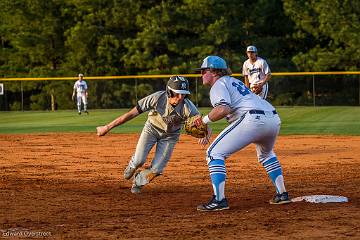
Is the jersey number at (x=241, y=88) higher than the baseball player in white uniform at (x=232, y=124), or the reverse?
the jersey number at (x=241, y=88)

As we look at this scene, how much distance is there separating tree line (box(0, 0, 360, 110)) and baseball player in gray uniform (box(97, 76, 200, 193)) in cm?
2607

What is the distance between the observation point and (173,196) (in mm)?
9891

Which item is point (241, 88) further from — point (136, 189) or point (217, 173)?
point (136, 189)

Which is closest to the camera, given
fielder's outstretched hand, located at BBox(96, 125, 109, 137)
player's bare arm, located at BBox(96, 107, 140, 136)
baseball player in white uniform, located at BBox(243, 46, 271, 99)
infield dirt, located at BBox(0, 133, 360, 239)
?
infield dirt, located at BBox(0, 133, 360, 239)

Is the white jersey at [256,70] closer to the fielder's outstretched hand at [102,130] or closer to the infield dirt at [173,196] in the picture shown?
the infield dirt at [173,196]

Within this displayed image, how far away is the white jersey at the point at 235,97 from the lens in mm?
8270

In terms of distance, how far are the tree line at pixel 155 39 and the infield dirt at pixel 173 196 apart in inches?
847

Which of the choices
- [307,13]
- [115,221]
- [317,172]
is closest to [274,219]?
[115,221]

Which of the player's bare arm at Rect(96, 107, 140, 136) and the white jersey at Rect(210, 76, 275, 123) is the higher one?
the white jersey at Rect(210, 76, 275, 123)

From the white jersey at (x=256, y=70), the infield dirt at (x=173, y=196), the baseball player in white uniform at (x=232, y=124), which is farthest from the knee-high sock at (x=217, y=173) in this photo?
the white jersey at (x=256, y=70)

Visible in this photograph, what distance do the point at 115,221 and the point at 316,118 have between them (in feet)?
60.8

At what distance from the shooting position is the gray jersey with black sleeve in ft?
31.0

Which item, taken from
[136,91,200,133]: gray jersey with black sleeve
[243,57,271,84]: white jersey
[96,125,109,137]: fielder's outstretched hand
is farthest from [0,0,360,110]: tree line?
[96,125,109,137]: fielder's outstretched hand

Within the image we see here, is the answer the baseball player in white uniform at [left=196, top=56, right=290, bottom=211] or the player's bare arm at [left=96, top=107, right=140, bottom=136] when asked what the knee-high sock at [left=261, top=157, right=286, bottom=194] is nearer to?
the baseball player in white uniform at [left=196, top=56, right=290, bottom=211]
